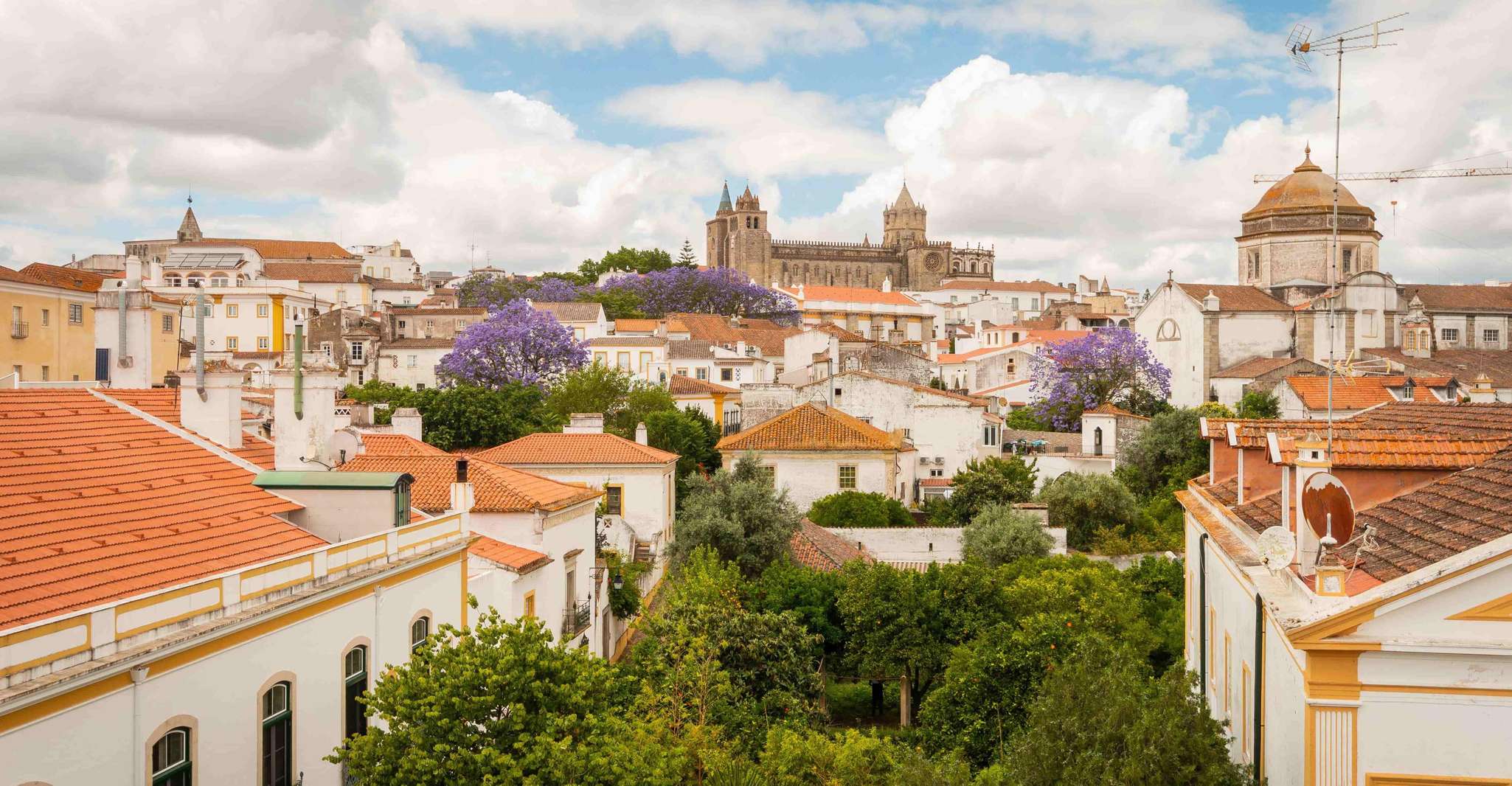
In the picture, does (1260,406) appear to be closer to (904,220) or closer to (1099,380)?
(1099,380)

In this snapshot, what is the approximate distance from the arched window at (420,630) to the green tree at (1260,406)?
42565mm

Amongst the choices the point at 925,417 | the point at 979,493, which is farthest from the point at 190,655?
the point at 925,417

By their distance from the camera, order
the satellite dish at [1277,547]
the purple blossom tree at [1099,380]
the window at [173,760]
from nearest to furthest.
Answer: the satellite dish at [1277,547], the window at [173,760], the purple blossom tree at [1099,380]

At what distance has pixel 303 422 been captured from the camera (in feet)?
51.7

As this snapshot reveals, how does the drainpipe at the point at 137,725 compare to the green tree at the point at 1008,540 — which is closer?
the drainpipe at the point at 137,725

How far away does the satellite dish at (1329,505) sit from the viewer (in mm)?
8898

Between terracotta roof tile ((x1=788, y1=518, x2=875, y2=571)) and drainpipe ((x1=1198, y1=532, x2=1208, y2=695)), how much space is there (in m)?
15.9

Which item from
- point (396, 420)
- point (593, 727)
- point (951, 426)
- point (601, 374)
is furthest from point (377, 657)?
point (601, 374)

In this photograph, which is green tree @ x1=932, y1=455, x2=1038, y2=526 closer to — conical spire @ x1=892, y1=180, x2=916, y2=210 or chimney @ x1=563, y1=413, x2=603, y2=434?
chimney @ x1=563, y1=413, x2=603, y2=434

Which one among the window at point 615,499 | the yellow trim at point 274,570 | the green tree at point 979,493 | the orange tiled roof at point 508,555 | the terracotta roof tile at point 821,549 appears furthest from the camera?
the green tree at point 979,493

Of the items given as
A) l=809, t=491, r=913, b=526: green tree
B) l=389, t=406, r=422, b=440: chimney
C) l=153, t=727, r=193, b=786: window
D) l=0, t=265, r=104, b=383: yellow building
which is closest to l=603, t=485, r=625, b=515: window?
l=389, t=406, r=422, b=440: chimney

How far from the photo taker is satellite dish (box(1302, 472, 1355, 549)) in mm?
8898

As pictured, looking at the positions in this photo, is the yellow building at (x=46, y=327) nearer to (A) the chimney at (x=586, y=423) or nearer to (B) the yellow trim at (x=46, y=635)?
(A) the chimney at (x=586, y=423)

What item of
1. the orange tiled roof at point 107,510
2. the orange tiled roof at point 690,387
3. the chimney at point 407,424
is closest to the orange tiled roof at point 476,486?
the orange tiled roof at point 107,510
